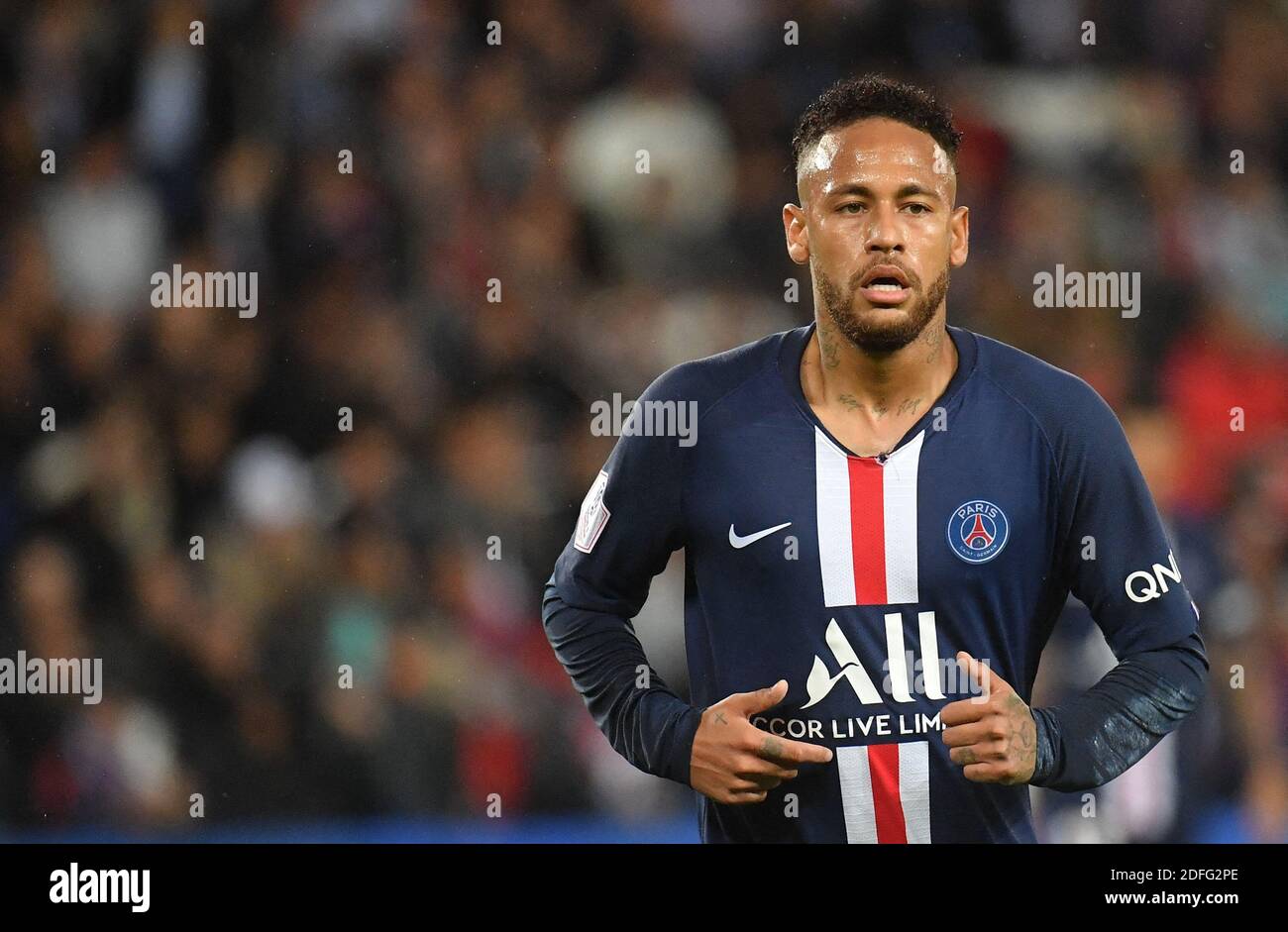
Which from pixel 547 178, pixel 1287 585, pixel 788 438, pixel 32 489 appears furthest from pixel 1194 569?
pixel 32 489

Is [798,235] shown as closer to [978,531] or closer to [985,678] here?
[978,531]

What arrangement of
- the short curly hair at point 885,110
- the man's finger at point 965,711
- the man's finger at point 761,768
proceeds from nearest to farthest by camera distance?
the man's finger at point 965,711 < the man's finger at point 761,768 < the short curly hair at point 885,110

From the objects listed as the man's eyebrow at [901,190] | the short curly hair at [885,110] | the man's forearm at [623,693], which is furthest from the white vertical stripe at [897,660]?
the short curly hair at [885,110]

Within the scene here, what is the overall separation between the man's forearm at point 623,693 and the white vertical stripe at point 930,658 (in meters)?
0.48

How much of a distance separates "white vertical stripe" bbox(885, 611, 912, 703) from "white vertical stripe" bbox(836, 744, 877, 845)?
14 cm

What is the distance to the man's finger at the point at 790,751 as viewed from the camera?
3.36m

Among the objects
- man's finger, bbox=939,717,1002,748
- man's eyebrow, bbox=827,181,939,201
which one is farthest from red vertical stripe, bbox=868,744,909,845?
man's eyebrow, bbox=827,181,939,201

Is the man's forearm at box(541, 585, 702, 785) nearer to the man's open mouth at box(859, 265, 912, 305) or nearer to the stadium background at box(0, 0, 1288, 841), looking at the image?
the man's open mouth at box(859, 265, 912, 305)

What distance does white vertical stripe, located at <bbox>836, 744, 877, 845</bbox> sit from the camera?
3.52m

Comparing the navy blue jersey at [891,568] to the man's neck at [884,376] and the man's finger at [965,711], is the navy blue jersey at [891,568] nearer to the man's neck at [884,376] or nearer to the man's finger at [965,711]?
the man's neck at [884,376]

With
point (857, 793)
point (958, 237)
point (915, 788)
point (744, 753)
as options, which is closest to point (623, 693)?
point (744, 753)

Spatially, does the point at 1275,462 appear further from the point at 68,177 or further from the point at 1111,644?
the point at 68,177

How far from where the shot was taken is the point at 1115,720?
3449 mm

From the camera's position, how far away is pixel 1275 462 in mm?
5344
